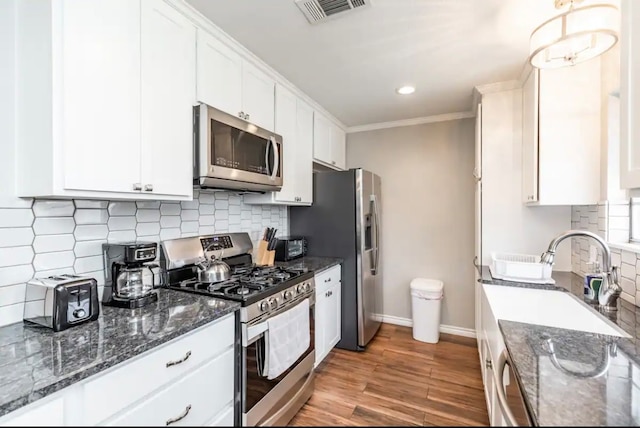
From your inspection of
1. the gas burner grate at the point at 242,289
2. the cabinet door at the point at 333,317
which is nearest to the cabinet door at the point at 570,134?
the cabinet door at the point at 333,317

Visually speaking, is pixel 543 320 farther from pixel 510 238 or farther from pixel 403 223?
pixel 403 223

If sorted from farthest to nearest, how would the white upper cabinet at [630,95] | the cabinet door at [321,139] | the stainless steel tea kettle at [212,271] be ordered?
1. the cabinet door at [321,139]
2. the stainless steel tea kettle at [212,271]
3. the white upper cabinet at [630,95]

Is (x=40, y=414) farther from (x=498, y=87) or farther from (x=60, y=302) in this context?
(x=498, y=87)

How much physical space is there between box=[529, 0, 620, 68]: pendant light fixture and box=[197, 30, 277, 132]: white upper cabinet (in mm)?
1644

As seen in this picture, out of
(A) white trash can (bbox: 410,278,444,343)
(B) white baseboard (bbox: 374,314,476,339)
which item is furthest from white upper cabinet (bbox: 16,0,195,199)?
(B) white baseboard (bbox: 374,314,476,339)

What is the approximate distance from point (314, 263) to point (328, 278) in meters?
0.18

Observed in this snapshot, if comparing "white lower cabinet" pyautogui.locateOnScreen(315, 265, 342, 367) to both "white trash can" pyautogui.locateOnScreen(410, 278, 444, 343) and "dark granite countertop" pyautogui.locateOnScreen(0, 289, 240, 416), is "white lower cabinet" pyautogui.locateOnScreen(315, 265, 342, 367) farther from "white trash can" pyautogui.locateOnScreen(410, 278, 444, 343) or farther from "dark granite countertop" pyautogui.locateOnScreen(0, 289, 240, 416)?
"dark granite countertop" pyautogui.locateOnScreen(0, 289, 240, 416)

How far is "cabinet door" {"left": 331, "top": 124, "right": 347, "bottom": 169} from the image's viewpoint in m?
3.47

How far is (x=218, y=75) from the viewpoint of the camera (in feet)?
6.08

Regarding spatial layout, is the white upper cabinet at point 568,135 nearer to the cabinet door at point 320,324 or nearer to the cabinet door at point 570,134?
the cabinet door at point 570,134

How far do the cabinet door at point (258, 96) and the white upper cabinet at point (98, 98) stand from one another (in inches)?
21.4

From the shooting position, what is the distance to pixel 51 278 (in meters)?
1.29

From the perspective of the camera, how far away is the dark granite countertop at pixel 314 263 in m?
2.47

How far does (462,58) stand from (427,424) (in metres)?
2.38
